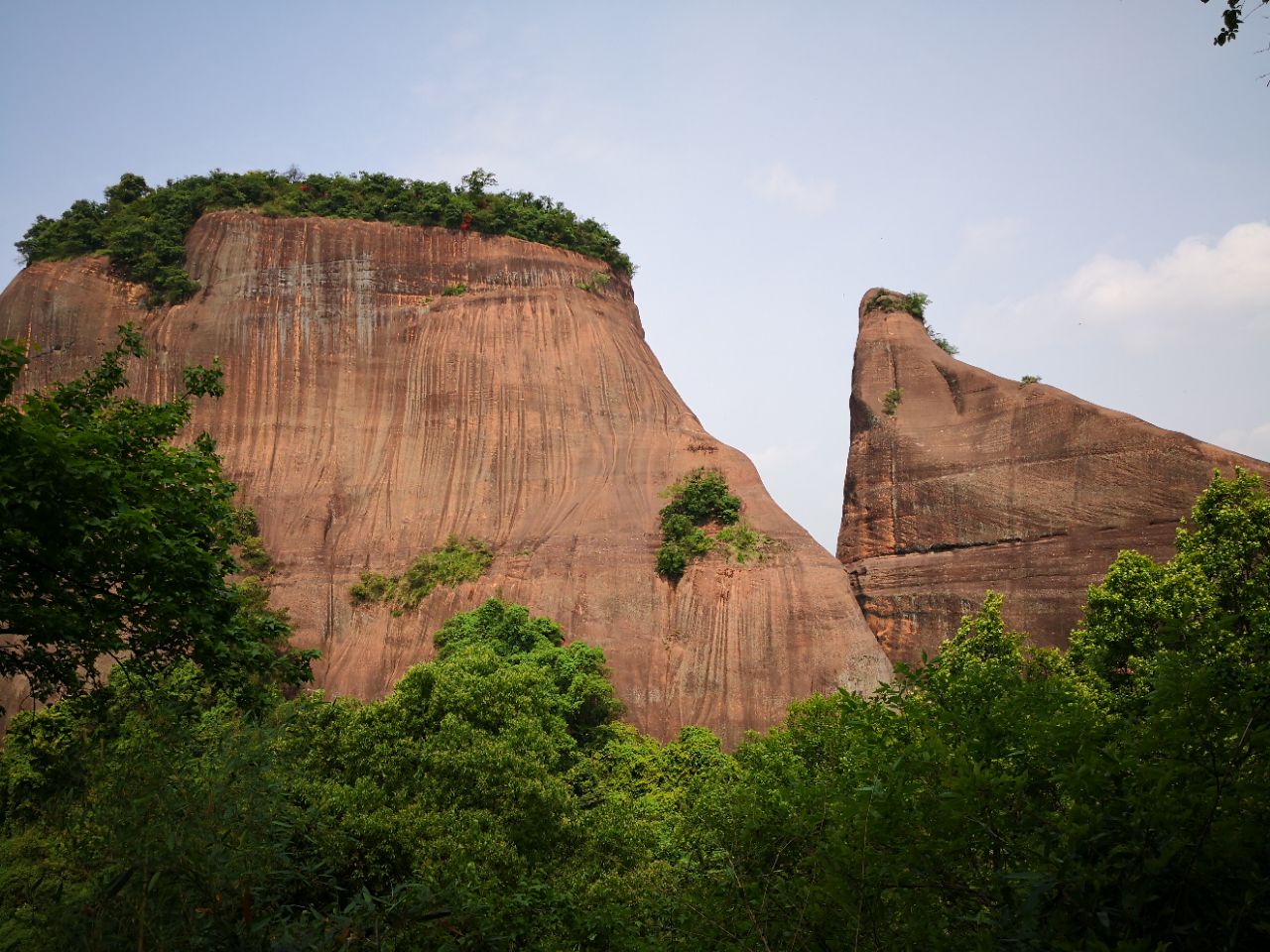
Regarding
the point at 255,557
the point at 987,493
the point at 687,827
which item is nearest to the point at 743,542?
the point at 987,493

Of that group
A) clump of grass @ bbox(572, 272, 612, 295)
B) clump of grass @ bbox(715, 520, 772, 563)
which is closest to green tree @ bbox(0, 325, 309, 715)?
clump of grass @ bbox(715, 520, 772, 563)

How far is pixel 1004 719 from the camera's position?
7.67 metres

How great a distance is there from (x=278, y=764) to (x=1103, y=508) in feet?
78.4

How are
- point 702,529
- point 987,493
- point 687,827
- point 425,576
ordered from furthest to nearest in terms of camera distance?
1. point 425,576
2. point 702,529
3. point 987,493
4. point 687,827

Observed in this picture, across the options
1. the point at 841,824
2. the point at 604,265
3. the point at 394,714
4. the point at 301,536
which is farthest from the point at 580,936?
the point at 604,265

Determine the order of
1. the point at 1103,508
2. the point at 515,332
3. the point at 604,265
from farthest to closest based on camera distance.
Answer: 1. the point at 604,265
2. the point at 515,332
3. the point at 1103,508

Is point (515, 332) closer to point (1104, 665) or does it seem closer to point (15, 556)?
point (1104, 665)

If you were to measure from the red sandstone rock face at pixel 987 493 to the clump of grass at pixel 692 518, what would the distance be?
14.7 feet

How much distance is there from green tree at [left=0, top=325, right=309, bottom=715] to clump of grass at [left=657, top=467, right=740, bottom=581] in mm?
19040

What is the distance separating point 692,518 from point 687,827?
19242 mm

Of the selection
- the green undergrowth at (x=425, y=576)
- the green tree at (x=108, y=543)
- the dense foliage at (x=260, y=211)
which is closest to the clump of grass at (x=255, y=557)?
the green undergrowth at (x=425, y=576)

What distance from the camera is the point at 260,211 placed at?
125ft

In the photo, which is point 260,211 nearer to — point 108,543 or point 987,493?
point 987,493

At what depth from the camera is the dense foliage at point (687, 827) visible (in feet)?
14.7
